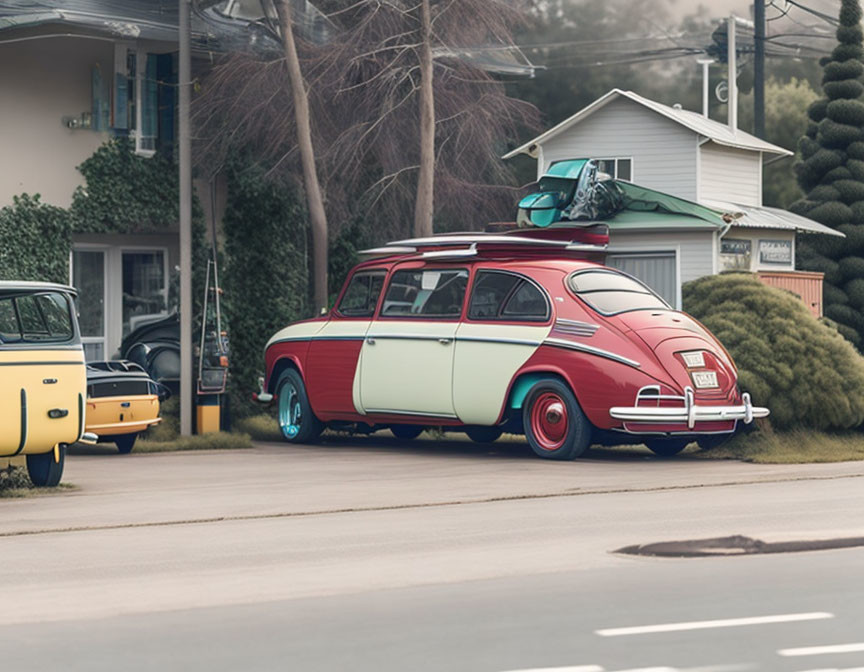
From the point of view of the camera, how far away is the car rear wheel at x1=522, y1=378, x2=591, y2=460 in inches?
626

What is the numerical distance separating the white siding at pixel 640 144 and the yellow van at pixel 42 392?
712 inches

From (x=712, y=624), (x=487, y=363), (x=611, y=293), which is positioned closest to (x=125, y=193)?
(x=487, y=363)

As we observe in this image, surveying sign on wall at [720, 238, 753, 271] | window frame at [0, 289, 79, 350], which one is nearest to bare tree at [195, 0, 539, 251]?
sign on wall at [720, 238, 753, 271]

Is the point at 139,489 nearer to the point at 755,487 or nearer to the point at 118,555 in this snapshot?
the point at 118,555

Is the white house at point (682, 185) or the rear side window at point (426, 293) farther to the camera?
the white house at point (682, 185)

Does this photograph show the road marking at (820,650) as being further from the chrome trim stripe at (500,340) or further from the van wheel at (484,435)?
the van wheel at (484,435)

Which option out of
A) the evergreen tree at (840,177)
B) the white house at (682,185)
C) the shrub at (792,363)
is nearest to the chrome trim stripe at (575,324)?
the shrub at (792,363)

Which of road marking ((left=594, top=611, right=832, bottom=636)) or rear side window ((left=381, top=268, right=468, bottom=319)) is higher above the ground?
rear side window ((left=381, top=268, right=468, bottom=319))

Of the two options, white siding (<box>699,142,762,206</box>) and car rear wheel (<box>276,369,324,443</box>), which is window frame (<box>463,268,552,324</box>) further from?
white siding (<box>699,142,762,206</box>)

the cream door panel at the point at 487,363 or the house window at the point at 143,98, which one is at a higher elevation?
the house window at the point at 143,98

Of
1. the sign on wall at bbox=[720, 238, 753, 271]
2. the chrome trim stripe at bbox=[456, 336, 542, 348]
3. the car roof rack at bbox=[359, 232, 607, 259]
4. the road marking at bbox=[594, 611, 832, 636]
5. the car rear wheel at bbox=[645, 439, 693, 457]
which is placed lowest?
the road marking at bbox=[594, 611, 832, 636]

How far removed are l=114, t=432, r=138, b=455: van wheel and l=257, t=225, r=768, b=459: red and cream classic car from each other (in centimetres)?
204

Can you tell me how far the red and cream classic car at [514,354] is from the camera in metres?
15.7

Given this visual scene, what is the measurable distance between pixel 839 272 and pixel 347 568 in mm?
25589
